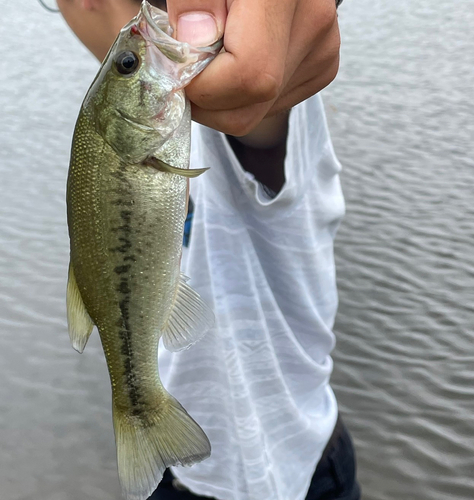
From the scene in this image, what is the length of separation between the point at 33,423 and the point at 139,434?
4084 mm

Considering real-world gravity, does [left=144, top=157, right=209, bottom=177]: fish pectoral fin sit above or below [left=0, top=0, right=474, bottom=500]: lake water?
above

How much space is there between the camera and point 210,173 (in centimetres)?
203

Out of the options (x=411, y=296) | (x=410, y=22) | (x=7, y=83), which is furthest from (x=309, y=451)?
(x=410, y=22)

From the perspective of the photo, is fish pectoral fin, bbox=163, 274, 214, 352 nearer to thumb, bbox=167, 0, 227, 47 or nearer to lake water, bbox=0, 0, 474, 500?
thumb, bbox=167, 0, 227, 47

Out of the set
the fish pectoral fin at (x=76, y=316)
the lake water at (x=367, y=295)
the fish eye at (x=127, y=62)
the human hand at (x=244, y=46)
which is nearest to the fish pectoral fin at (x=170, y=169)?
the human hand at (x=244, y=46)

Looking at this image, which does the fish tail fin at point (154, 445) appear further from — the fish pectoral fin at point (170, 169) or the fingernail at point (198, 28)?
the fingernail at point (198, 28)

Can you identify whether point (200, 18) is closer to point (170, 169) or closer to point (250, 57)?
point (250, 57)

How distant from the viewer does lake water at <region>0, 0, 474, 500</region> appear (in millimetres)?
5051

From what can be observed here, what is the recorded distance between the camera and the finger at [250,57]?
1313mm

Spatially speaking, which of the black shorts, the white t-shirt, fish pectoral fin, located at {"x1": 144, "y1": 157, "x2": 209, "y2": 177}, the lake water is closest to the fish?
fish pectoral fin, located at {"x1": 144, "y1": 157, "x2": 209, "y2": 177}

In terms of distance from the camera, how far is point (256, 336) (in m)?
2.15

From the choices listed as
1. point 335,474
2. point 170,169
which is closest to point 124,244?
point 170,169

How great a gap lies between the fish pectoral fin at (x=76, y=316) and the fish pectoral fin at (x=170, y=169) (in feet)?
1.20

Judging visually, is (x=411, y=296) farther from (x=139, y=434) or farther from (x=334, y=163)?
(x=139, y=434)
